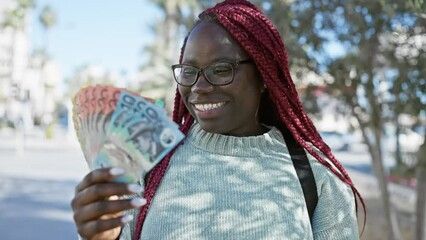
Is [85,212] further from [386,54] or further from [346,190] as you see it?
[386,54]

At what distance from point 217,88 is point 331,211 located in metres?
0.48

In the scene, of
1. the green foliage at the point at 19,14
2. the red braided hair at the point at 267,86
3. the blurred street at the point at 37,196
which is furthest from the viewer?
the blurred street at the point at 37,196

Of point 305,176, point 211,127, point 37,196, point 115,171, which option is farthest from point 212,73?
point 37,196

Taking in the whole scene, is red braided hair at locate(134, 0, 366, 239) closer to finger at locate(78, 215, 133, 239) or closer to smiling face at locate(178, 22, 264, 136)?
smiling face at locate(178, 22, 264, 136)

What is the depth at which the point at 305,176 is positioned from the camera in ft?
5.40

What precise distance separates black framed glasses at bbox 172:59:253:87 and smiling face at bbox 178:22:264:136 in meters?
0.01

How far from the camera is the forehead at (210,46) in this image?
158 cm

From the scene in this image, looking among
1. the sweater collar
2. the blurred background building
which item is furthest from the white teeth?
the blurred background building

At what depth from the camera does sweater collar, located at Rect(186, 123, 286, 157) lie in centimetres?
167

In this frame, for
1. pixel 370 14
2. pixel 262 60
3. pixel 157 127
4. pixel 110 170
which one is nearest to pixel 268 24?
pixel 262 60

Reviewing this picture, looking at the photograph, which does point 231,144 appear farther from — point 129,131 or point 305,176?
point 129,131

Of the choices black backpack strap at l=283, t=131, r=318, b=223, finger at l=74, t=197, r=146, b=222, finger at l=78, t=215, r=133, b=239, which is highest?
finger at l=74, t=197, r=146, b=222

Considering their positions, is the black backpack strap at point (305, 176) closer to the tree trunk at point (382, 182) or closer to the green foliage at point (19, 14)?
the tree trunk at point (382, 182)

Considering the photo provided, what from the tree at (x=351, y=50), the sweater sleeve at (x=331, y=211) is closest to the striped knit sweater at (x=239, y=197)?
the sweater sleeve at (x=331, y=211)
